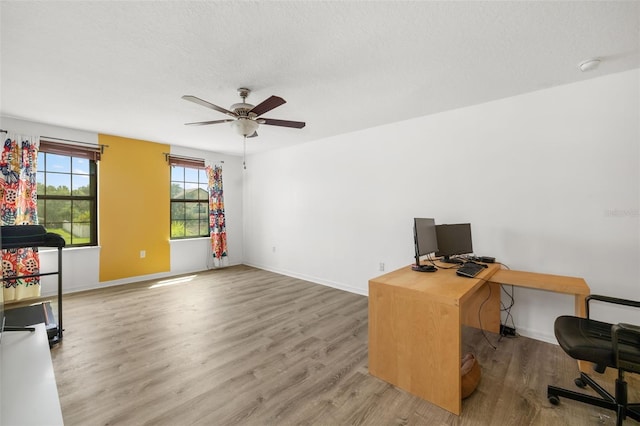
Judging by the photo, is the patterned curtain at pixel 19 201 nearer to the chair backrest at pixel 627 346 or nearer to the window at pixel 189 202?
the window at pixel 189 202

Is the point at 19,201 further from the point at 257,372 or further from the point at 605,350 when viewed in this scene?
the point at 605,350

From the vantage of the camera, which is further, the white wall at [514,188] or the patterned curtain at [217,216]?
the patterned curtain at [217,216]

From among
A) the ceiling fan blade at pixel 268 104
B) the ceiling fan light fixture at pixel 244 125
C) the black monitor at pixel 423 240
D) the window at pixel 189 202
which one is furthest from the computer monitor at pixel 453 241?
the window at pixel 189 202

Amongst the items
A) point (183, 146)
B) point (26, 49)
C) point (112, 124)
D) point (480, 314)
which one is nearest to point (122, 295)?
point (112, 124)

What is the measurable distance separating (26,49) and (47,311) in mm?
2474

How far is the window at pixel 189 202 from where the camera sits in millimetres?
5270

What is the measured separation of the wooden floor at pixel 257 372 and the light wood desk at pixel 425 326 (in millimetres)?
120

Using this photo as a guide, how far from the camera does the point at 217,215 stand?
222 inches

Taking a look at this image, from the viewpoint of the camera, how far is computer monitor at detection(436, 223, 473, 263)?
2.79 meters

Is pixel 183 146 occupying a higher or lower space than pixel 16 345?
higher

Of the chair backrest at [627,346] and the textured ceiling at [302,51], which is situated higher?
the textured ceiling at [302,51]

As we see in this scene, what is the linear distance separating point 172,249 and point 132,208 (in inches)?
39.8

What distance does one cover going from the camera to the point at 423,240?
2527mm

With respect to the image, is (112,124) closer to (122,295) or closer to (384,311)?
(122,295)
